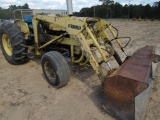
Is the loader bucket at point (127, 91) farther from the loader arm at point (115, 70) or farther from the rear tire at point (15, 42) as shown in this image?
the rear tire at point (15, 42)

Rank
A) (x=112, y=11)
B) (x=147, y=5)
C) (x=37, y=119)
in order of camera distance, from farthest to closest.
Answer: (x=112, y=11), (x=147, y=5), (x=37, y=119)

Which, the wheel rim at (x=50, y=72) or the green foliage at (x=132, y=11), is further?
the green foliage at (x=132, y=11)

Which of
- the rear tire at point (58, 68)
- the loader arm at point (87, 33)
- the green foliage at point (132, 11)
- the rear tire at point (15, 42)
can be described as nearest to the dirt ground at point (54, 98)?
the rear tire at point (58, 68)

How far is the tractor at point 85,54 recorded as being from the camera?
9.02ft

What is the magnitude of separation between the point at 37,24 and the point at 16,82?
63.4 inches

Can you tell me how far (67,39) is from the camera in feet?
14.7

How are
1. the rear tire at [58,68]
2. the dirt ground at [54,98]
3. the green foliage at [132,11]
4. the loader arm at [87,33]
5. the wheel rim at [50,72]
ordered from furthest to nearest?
the green foliage at [132,11]
the wheel rim at [50,72]
the rear tire at [58,68]
the loader arm at [87,33]
the dirt ground at [54,98]

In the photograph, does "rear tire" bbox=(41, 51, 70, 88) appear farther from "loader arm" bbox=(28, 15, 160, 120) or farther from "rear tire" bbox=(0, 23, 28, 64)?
"rear tire" bbox=(0, 23, 28, 64)

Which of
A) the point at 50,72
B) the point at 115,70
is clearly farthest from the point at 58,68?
the point at 115,70

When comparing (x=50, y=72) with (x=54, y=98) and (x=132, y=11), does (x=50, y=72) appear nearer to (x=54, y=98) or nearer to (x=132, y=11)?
(x=54, y=98)

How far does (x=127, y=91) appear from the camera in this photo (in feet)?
8.81

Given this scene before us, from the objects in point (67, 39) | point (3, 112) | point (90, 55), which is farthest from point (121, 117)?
point (67, 39)

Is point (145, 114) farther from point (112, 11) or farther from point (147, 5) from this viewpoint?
point (112, 11)

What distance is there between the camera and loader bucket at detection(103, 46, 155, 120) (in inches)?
103
